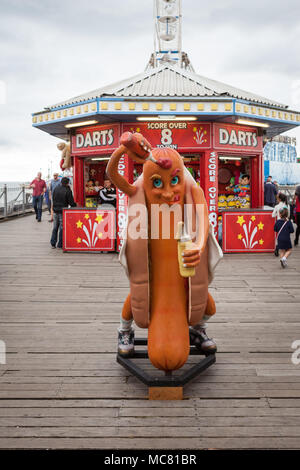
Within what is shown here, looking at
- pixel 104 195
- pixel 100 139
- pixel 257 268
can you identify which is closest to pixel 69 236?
pixel 104 195

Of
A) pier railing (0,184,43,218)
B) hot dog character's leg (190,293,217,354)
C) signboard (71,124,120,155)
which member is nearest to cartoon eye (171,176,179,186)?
hot dog character's leg (190,293,217,354)

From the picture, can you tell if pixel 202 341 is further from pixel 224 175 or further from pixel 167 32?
pixel 167 32

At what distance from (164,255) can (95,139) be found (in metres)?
7.04

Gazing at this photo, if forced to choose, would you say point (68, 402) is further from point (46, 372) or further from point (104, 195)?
point (104, 195)

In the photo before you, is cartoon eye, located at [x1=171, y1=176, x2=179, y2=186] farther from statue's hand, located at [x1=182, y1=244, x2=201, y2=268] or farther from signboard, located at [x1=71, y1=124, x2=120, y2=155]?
signboard, located at [x1=71, y1=124, x2=120, y2=155]

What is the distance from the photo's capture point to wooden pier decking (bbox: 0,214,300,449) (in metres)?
2.36

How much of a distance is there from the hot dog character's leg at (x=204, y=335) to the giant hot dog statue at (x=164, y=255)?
1.19 ft

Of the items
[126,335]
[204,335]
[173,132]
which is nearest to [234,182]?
[173,132]

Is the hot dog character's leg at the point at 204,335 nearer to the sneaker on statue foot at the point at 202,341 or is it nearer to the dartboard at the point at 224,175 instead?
the sneaker on statue foot at the point at 202,341

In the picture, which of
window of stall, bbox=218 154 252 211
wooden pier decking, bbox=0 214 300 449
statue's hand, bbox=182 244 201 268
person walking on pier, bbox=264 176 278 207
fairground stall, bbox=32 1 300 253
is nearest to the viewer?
wooden pier decking, bbox=0 214 300 449

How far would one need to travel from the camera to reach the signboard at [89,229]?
8.78 meters

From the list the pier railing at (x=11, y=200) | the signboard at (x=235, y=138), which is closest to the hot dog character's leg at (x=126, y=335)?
the signboard at (x=235, y=138)

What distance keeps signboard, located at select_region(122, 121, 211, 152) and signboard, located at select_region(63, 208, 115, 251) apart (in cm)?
189

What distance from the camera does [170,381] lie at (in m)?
2.80
